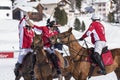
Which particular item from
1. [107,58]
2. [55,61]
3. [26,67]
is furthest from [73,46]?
[26,67]

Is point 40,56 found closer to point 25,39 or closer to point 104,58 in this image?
point 25,39

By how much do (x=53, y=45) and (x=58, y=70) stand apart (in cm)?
79

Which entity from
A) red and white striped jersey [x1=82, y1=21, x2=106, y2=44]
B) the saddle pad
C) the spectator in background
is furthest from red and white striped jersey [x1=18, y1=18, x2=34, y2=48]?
the saddle pad

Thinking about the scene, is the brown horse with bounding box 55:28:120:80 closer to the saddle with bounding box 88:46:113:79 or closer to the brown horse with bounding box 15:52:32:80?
the saddle with bounding box 88:46:113:79

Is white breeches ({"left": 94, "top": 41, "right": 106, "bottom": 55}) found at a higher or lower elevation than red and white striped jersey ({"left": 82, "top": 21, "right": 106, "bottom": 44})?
lower

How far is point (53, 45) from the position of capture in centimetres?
1240

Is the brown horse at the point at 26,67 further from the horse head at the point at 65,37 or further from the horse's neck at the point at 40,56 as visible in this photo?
the horse head at the point at 65,37

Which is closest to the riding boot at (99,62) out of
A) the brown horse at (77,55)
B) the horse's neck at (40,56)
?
the brown horse at (77,55)

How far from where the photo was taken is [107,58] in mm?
12891

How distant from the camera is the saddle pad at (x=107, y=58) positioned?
42.1 ft

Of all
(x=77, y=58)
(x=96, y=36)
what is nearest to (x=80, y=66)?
(x=77, y=58)

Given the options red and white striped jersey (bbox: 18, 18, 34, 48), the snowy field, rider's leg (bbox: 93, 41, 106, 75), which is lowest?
the snowy field

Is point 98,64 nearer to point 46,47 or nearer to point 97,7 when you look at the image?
point 46,47

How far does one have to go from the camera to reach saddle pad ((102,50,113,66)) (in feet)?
42.1
